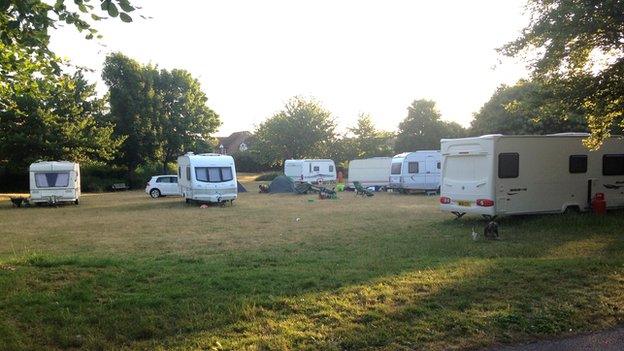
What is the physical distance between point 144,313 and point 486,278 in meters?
4.46

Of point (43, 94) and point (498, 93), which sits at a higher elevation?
point (498, 93)

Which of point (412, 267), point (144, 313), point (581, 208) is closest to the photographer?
point (144, 313)

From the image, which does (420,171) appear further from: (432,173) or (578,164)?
(578,164)

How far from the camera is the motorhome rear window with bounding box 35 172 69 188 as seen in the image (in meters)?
27.1

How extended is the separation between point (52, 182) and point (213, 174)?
8.99 meters

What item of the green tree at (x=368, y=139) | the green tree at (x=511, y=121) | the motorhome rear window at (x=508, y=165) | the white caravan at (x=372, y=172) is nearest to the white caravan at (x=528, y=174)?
the motorhome rear window at (x=508, y=165)

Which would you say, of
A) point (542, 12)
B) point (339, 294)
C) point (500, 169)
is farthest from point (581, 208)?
point (339, 294)

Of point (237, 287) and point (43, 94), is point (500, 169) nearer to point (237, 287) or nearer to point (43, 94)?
point (237, 287)

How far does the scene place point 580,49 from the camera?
41.1 ft

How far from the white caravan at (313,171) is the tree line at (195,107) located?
13.5 meters

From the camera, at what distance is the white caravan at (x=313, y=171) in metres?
39.3

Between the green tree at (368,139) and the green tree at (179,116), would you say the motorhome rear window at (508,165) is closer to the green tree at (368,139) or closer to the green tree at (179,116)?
the green tree at (179,116)

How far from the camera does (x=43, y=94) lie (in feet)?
36.4

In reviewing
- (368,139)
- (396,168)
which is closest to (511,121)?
(396,168)
